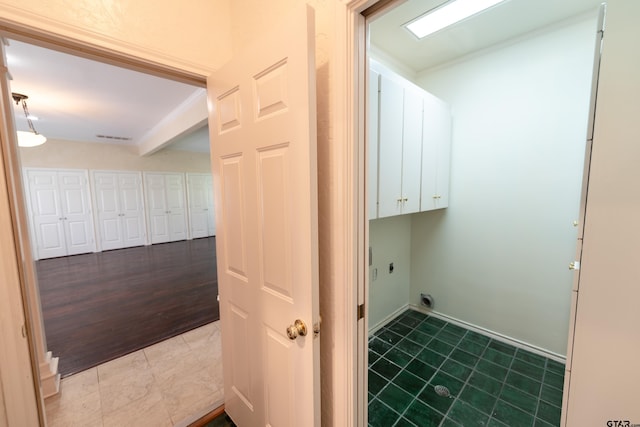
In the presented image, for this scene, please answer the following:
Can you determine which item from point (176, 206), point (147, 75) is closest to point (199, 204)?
point (176, 206)

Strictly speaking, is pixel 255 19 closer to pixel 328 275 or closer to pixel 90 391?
pixel 328 275

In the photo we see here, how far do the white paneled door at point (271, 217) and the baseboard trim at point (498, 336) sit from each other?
219 cm

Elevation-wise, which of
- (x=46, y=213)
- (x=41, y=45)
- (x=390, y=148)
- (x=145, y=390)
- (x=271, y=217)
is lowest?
(x=145, y=390)

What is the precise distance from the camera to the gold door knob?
3.06 ft

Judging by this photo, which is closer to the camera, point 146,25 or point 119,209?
point 146,25

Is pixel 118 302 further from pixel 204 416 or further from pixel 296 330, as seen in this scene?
pixel 296 330

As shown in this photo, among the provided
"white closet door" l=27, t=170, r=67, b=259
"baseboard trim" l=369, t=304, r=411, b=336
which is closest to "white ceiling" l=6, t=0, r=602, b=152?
"white closet door" l=27, t=170, r=67, b=259

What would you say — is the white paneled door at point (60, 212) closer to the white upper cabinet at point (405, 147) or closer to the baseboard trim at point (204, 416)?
the baseboard trim at point (204, 416)

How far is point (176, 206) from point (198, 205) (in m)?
0.62

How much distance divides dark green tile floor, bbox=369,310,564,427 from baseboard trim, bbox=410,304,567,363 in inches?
1.8

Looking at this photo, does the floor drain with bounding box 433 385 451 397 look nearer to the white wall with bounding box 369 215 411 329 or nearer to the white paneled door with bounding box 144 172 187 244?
the white wall with bounding box 369 215 411 329

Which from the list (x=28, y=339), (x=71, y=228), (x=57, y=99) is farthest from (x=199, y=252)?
(x=28, y=339)

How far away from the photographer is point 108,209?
604 centimetres

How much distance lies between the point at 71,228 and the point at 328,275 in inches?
286
